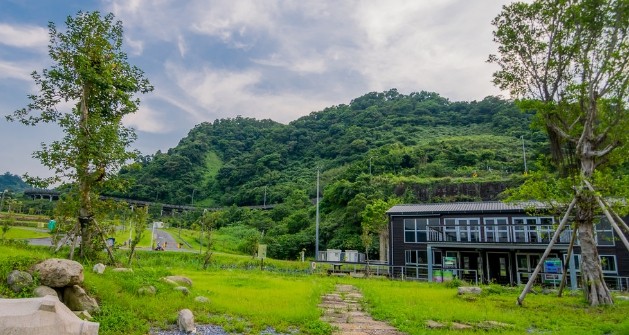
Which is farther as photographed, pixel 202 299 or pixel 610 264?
pixel 610 264

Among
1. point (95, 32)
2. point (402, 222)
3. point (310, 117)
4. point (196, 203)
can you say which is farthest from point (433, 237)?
point (310, 117)

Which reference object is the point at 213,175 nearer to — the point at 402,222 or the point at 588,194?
the point at 402,222

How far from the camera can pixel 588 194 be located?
482 inches

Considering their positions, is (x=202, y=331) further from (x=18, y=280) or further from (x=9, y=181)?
(x=9, y=181)

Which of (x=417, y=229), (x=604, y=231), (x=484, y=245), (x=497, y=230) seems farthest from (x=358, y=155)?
(x=604, y=231)

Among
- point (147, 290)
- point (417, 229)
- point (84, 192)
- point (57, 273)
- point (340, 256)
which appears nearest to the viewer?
point (57, 273)

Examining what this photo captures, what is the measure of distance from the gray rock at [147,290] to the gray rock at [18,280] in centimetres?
244

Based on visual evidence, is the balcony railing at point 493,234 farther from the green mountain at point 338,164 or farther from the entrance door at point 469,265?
the green mountain at point 338,164

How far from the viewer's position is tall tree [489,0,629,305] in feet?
41.3

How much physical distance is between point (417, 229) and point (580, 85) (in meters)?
14.8

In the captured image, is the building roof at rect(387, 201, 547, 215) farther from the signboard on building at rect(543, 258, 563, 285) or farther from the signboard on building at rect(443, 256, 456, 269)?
the signboard on building at rect(543, 258, 563, 285)

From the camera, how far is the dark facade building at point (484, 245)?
2080cm

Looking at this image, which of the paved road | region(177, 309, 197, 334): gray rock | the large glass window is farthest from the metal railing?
region(177, 309, 197, 334): gray rock

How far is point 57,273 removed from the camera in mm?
6914
